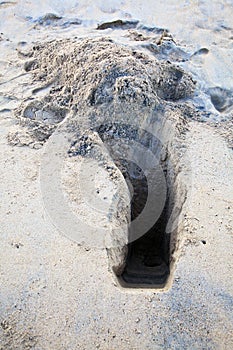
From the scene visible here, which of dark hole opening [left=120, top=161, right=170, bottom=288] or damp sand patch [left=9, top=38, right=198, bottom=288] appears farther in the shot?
damp sand patch [left=9, top=38, right=198, bottom=288]

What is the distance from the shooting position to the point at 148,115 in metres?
2.38

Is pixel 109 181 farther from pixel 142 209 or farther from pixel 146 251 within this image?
pixel 146 251

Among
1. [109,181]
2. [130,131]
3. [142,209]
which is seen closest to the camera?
[109,181]

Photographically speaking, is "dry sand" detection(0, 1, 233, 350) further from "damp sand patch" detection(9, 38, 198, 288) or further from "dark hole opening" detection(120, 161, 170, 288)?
"dark hole opening" detection(120, 161, 170, 288)

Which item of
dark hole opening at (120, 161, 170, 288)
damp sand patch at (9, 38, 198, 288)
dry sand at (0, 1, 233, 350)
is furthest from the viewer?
damp sand patch at (9, 38, 198, 288)

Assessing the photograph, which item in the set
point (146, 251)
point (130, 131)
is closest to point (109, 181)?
point (130, 131)

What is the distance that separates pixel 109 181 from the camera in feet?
6.91

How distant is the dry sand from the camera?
151 centimetres

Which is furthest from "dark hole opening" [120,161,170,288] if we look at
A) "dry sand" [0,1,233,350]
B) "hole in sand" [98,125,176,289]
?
"dry sand" [0,1,233,350]

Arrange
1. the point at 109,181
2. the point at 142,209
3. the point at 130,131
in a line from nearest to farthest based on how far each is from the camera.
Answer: the point at 109,181 → the point at 130,131 → the point at 142,209

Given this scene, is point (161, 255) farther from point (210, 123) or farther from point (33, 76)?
point (33, 76)

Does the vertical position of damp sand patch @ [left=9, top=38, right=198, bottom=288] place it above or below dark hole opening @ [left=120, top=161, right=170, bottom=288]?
above

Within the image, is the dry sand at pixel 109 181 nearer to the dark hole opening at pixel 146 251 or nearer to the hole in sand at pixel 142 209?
the hole in sand at pixel 142 209

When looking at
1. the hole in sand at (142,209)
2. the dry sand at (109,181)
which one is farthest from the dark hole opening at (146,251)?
the dry sand at (109,181)
